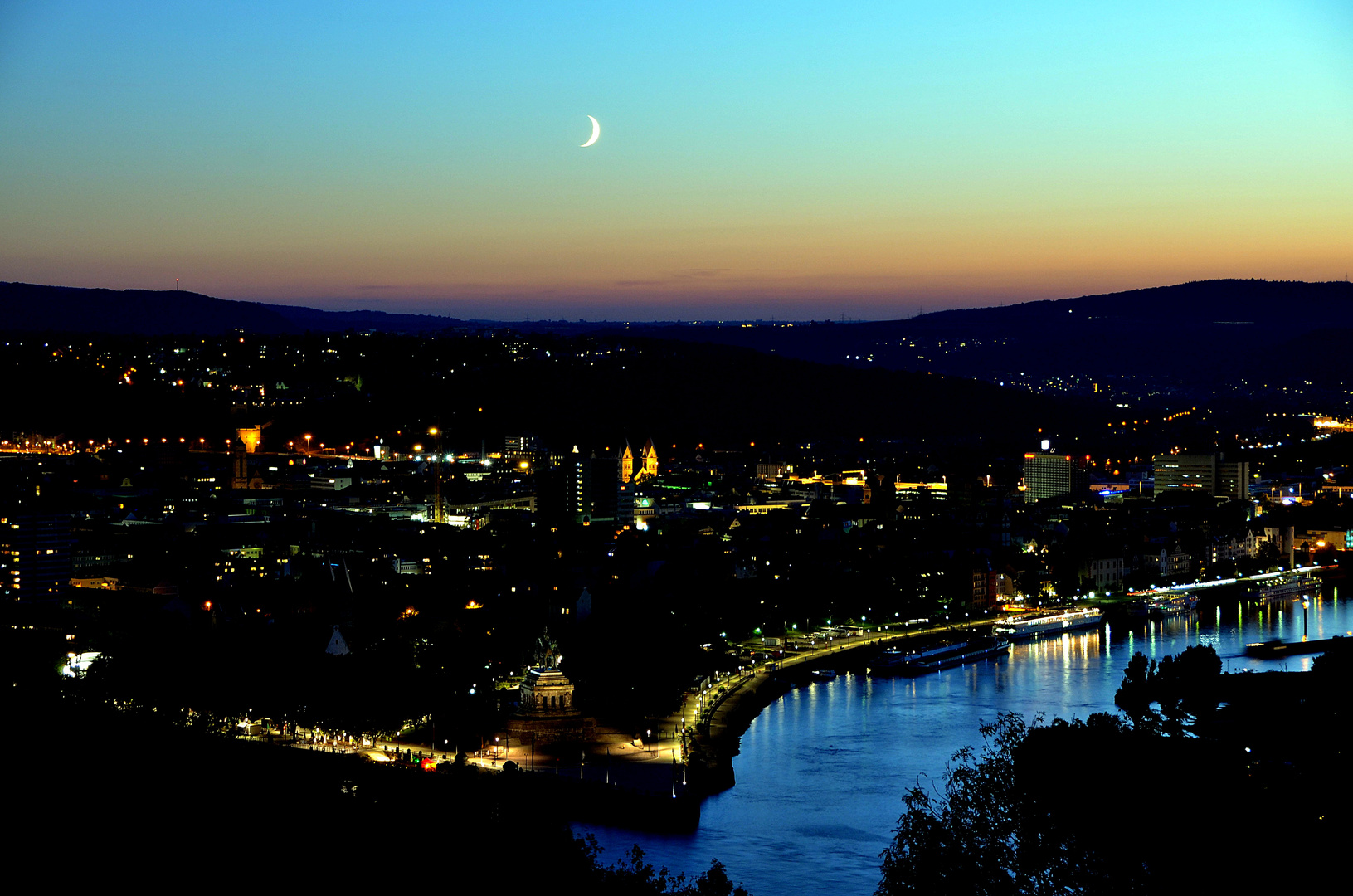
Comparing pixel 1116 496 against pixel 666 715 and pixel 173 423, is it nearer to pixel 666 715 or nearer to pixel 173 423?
pixel 173 423

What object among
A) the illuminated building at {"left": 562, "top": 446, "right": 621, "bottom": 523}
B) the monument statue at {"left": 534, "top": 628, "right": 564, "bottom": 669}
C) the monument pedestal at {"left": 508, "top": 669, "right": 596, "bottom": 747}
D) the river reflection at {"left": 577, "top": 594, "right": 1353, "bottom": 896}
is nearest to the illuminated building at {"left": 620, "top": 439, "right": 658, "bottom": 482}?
the illuminated building at {"left": 562, "top": 446, "right": 621, "bottom": 523}

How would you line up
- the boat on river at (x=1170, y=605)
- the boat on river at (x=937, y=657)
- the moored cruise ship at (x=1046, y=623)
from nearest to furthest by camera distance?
the boat on river at (x=937, y=657), the moored cruise ship at (x=1046, y=623), the boat on river at (x=1170, y=605)

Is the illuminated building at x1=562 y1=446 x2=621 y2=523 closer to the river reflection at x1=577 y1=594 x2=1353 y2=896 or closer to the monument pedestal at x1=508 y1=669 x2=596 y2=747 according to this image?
the river reflection at x1=577 y1=594 x2=1353 y2=896

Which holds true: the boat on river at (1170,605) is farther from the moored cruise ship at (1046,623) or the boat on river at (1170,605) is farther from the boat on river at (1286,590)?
the boat on river at (1286,590)

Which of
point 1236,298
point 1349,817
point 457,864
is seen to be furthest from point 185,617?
point 1236,298

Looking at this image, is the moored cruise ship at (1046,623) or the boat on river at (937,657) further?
the moored cruise ship at (1046,623)

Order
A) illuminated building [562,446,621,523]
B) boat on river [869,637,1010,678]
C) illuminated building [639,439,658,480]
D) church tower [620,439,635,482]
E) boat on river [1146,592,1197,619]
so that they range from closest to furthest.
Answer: boat on river [869,637,1010,678]
boat on river [1146,592,1197,619]
illuminated building [562,446,621,523]
church tower [620,439,635,482]
illuminated building [639,439,658,480]

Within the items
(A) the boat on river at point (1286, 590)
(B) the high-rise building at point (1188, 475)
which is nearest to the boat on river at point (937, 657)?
(A) the boat on river at point (1286, 590)
